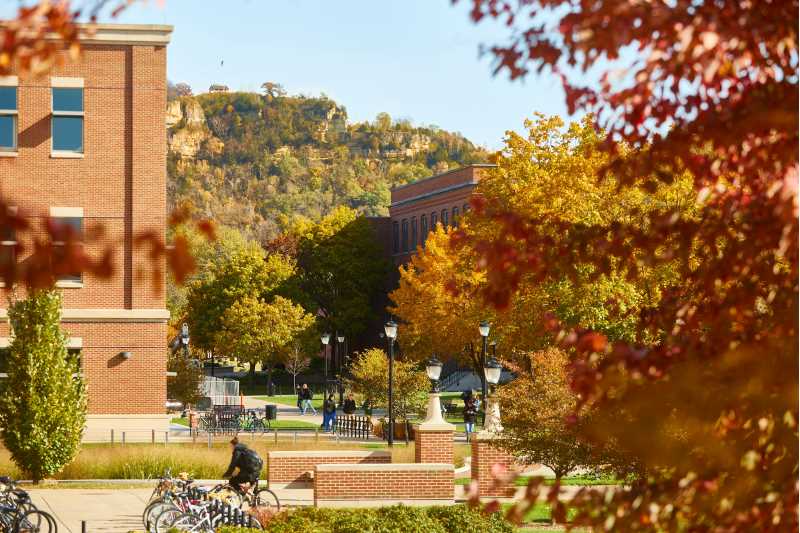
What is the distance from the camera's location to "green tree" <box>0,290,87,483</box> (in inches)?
1097

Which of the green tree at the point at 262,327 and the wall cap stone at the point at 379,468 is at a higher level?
the green tree at the point at 262,327

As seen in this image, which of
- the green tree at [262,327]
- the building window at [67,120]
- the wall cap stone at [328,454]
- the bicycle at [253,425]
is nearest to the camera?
the wall cap stone at [328,454]

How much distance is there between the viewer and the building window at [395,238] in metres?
100

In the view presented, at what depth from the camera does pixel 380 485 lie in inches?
949

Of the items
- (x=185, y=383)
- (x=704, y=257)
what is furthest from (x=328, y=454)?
(x=185, y=383)

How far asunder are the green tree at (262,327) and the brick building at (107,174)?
4775 centimetres

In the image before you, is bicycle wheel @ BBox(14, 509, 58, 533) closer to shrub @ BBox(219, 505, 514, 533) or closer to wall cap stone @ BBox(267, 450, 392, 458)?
shrub @ BBox(219, 505, 514, 533)

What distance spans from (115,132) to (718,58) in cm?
3343

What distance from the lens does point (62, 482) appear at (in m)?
28.7

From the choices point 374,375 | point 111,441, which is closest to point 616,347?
point 111,441

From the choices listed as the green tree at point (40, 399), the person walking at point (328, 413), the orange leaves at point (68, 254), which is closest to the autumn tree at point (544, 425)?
the green tree at point (40, 399)

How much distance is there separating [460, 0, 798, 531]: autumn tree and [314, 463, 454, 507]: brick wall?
59.1 ft

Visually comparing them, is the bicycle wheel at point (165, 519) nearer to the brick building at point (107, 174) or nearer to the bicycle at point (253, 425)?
the brick building at point (107, 174)

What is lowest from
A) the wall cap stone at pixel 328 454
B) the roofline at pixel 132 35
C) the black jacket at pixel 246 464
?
the wall cap stone at pixel 328 454
